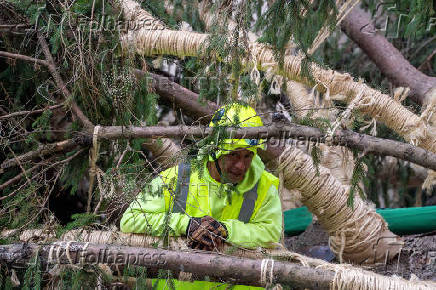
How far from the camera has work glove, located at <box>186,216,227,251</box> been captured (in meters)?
2.91

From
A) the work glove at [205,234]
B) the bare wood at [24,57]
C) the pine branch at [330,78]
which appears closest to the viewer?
the work glove at [205,234]

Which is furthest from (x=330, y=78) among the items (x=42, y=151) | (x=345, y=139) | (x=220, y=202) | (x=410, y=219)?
(x=42, y=151)

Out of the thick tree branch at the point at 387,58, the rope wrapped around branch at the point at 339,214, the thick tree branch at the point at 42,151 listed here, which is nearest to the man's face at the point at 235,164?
the rope wrapped around branch at the point at 339,214

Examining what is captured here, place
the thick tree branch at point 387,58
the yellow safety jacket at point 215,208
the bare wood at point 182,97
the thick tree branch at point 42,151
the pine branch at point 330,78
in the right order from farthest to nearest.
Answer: the thick tree branch at point 387,58, the bare wood at point 182,97, the pine branch at point 330,78, the thick tree branch at point 42,151, the yellow safety jacket at point 215,208

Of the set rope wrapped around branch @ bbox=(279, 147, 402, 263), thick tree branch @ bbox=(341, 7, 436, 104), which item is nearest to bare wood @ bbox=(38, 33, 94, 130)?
rope wrapped around branch @ bbox=(279, 147, 402, 263)

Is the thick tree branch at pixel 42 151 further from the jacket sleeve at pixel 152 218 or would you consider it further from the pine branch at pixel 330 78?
the pine branch at pixel 330 78

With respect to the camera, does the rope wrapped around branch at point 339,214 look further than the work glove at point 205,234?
Yes

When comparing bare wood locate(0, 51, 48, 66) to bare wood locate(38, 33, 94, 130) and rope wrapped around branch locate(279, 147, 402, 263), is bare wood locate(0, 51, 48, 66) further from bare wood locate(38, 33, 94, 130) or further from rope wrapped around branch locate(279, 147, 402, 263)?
rope wrapped around branch locate(279, 147, 402, 263)

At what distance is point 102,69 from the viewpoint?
339cm

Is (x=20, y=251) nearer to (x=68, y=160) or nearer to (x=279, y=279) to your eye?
(x=68, y=160)

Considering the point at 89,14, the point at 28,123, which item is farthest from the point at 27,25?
the point at 28,123

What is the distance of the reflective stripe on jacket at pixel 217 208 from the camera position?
119 inches

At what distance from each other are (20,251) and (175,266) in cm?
71

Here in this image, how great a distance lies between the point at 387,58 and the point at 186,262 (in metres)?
2.99
